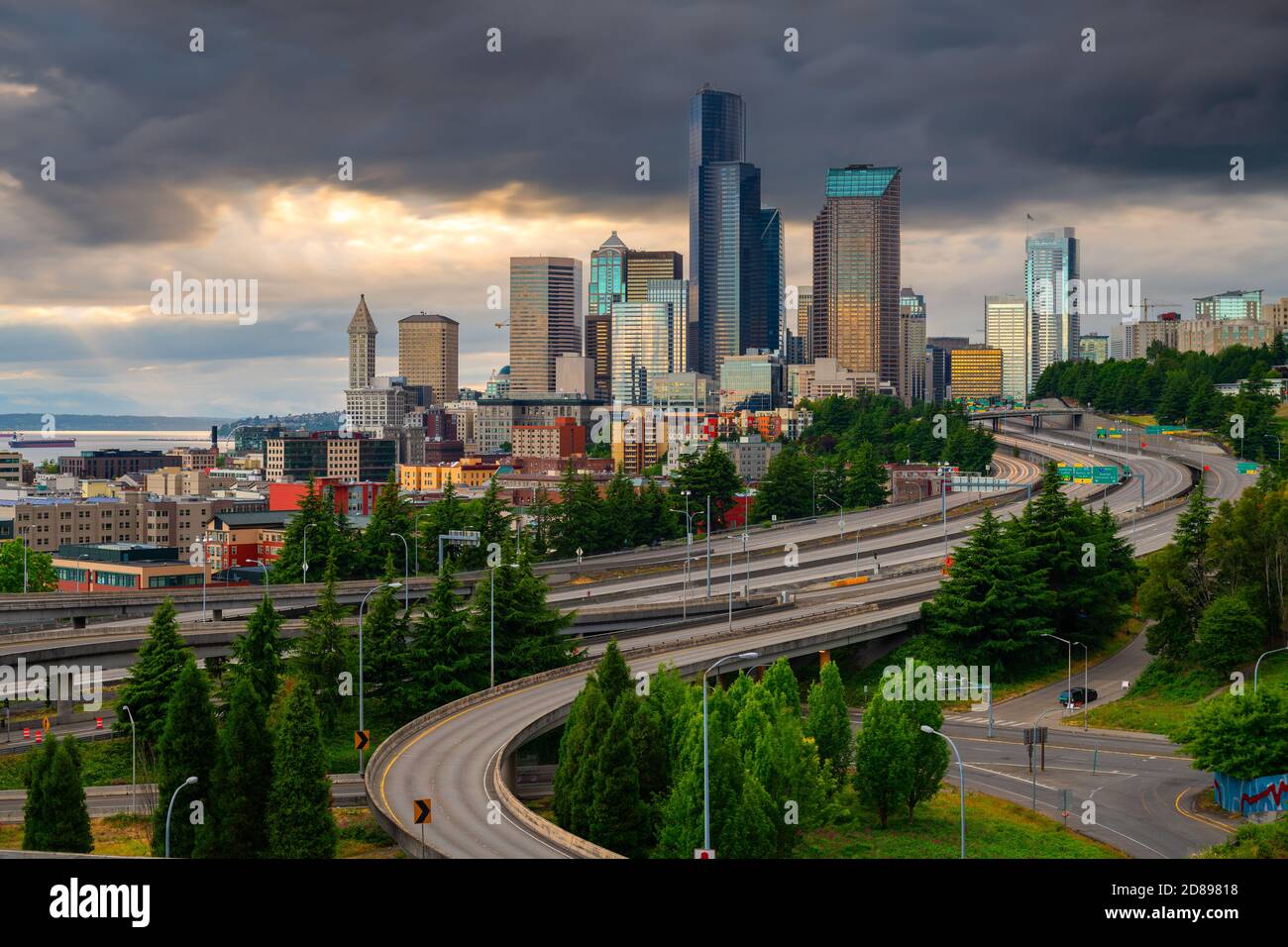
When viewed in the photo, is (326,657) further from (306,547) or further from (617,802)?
(306,547)

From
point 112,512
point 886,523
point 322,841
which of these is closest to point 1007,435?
point 886,523

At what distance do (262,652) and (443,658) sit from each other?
724 centimetres

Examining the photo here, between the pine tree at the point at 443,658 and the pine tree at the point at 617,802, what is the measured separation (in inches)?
716

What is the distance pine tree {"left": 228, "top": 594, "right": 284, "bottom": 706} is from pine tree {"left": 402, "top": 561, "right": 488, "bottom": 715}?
5.44m

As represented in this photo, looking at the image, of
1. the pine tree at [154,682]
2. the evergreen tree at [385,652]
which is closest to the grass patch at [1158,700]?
the evergreen tree at [385,652]

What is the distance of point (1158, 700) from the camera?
56438 mm

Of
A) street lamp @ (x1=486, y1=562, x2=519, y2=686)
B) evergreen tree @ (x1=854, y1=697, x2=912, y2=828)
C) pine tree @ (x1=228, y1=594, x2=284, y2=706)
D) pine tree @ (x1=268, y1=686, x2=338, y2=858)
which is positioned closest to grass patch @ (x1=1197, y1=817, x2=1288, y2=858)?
evergreen tree @ (x1=854, y1=697, x2=912, y2=828)

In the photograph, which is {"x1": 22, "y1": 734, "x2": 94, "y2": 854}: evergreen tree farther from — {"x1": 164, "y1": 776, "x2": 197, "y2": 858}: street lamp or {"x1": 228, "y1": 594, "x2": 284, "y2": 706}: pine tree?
{"x1": 228, "y1": 594, "x2": 284, "y2": 706}: pine tree

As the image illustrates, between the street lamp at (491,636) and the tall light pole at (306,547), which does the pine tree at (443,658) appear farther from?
the tall light pole at (306,547)

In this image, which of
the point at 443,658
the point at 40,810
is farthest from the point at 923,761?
the point at 40,810

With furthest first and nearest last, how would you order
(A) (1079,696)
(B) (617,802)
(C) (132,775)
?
1. (A) (1079,696)
2. (C) (132,775)
3. (B) (617,802)

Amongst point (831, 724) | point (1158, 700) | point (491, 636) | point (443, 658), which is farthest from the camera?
point (1158, 700)
